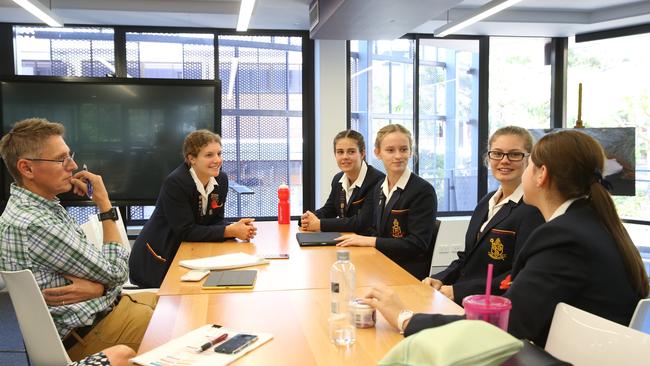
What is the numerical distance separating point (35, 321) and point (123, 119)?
359 cm

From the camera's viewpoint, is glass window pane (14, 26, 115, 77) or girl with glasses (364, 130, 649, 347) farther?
glass window pane (14, 26, 115, 77)

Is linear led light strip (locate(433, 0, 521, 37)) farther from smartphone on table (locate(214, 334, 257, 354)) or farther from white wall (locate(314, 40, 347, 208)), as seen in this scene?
smartphone on table (locate(214, 334, 257, 354))

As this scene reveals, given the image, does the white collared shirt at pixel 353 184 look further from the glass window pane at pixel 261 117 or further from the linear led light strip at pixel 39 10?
the linear led light strip at pixel 39 10

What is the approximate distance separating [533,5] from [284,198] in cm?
345

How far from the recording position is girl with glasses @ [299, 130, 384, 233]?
3.42 metres

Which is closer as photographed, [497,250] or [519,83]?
[497,250]

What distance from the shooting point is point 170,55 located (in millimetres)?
5594

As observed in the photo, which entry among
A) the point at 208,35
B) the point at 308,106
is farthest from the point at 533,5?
the point at 208,35

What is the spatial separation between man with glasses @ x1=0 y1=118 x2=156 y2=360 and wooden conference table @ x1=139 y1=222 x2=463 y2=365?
0.26 meters

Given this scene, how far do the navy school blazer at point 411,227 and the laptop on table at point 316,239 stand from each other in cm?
28

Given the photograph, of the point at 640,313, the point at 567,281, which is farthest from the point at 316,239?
the point at 640,313

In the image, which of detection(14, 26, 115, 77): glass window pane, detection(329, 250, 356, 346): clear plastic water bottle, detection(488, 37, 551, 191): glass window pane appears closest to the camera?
detection(329, 250, 356, 346): clear plastic water bottle

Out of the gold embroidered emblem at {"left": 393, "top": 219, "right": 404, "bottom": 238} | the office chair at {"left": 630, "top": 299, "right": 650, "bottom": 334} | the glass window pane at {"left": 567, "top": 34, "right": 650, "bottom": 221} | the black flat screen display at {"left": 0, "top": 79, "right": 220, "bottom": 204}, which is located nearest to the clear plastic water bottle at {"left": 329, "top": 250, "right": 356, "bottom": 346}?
the office chair at {"left": 630, "top": 299, "right": 650, "bottom": 334}

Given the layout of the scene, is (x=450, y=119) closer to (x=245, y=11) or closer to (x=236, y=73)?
(x=236, y=73)
